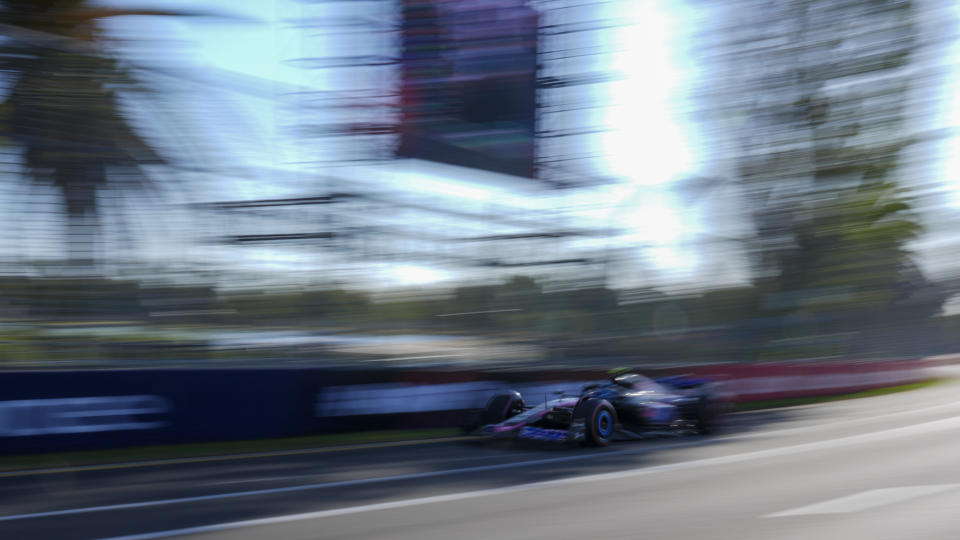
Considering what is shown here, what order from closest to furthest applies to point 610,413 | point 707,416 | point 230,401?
1. point 610,413
2. point 230,401
3. point 707,416

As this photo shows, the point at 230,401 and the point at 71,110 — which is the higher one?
the point at 71,110

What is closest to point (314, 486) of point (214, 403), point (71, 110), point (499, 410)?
point (214, 403)

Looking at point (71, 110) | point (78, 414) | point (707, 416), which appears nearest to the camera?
point (78, 414)

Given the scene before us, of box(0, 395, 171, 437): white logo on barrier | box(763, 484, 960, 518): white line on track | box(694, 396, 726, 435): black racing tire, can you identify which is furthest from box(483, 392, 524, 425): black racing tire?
box(763, 484, 960, 518): white line on track

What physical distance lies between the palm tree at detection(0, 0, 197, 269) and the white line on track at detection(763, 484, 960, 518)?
30.2 feet

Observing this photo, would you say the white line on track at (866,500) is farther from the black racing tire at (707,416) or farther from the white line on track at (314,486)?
the black racing tire at (707,416)

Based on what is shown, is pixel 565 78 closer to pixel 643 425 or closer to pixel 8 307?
pixel 643 425

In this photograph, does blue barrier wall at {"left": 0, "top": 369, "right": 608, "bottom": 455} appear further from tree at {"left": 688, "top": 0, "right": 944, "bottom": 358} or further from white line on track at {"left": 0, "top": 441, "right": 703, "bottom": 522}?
tree at {"left": 688, "top": 0, "right": 944, "bottom": 358}

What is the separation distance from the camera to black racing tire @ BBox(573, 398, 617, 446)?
32.7ft

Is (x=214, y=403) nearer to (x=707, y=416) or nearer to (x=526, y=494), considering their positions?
(x=526, y=494)

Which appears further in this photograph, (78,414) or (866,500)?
(78,414)

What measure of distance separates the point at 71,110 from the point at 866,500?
11.3m

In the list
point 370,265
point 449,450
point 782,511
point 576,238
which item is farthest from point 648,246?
point 782,511

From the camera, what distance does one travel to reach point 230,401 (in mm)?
10945
